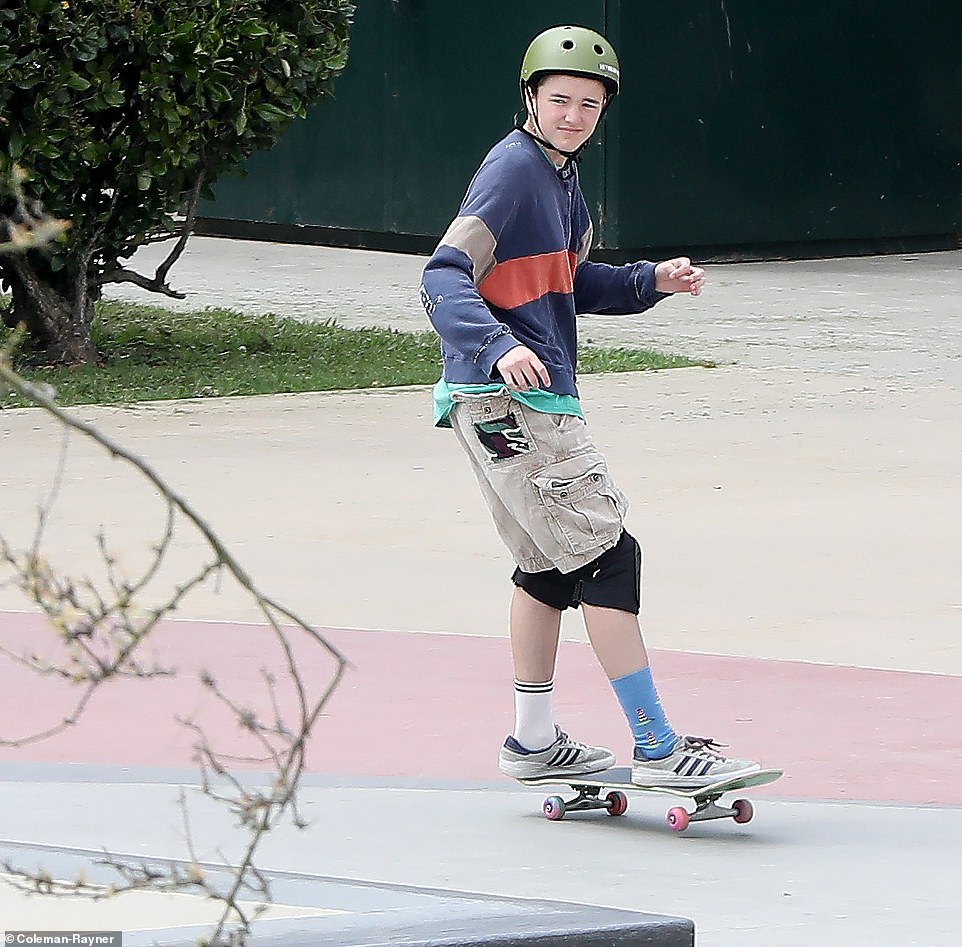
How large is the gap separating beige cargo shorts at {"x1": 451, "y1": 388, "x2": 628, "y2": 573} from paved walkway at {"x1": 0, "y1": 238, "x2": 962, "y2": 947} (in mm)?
594

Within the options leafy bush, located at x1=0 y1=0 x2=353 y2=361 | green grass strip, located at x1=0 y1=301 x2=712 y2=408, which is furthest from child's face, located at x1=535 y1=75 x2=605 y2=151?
leafy bush, located at x1=0 y1=0 x2=353 y2=361

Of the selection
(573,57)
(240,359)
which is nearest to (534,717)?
(573,57)

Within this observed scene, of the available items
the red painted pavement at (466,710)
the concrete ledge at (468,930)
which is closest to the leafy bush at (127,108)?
the red painted pavement at (466,710)

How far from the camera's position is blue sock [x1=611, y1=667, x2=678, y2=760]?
14.7ft

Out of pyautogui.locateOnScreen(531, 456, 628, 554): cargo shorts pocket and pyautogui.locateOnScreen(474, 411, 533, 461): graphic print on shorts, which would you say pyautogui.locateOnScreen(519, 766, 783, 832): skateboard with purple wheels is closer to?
pyautogui.locateOnScreen(531, 456, 628, 554): cargo shorts pocket

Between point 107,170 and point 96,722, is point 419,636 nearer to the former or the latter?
point 96,722

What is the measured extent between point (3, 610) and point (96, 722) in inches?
52.3

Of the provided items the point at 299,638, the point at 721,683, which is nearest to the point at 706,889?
the point at 721,683

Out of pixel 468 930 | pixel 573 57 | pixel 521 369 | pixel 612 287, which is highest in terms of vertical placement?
pixel 573 57

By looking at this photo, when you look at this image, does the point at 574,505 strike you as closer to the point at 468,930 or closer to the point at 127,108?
the point at 468,930

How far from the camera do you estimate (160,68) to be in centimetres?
1072

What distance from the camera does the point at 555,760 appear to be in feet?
15.0

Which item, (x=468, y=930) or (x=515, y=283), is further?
(x=515, y=283)

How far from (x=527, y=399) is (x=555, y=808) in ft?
2.82
